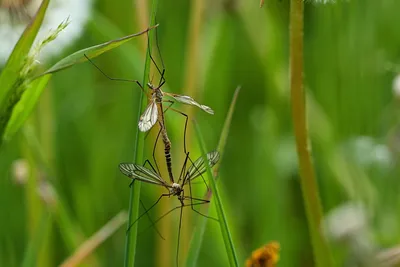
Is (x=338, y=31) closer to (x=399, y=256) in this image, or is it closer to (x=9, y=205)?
(x=399, y=256)

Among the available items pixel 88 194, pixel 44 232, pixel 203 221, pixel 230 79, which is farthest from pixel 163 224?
pixel 230 79

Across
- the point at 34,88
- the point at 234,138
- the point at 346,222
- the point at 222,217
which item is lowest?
the point at 222,217

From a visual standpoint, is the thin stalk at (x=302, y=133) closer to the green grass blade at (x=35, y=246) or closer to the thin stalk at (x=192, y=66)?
the green grass blade at (x=35, y=246)

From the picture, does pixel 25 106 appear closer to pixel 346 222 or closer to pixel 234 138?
pixel 346 222

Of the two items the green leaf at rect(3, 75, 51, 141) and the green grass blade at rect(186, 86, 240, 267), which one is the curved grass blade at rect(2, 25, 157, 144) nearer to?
the green leaf at rect(3, 75, 51, 141)

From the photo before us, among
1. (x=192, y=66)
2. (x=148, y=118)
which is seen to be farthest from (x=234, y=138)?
(x=148, y=118)

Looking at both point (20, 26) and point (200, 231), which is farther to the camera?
point (20, 26)
